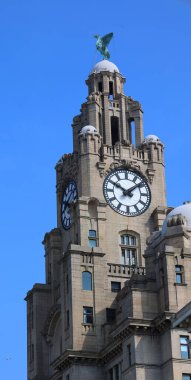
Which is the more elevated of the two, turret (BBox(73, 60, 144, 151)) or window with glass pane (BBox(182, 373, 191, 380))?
turret (BBox(73, 60, 144, 151))

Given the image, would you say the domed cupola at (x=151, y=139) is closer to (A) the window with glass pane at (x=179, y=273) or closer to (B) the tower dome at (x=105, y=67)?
(B) the tower dome at (x=105, y=67)

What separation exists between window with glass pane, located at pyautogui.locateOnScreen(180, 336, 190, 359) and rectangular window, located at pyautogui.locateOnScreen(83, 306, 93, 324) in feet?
34.6

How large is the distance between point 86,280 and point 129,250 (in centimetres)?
705

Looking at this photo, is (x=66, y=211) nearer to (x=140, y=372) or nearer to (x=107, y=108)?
(x=107, y=108)

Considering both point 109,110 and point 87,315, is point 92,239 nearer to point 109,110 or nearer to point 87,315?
point 87,315

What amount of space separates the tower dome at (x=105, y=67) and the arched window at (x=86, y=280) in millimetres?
25180

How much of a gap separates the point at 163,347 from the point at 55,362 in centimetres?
1135

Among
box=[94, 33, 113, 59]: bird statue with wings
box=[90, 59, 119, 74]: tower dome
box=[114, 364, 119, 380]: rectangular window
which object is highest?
box=[94, 33, 113, 59]: bird statue with wings

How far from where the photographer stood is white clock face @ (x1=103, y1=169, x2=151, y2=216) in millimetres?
94375

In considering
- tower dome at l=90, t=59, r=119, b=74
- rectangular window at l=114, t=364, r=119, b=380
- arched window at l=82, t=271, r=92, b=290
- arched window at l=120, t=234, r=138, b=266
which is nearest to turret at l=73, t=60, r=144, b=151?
tower dome at l=90, t=59, r=119, b=74

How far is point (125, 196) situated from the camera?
94875 mm

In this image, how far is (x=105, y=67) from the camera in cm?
10531

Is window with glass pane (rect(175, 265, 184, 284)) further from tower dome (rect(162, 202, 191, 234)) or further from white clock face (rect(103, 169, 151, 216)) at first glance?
white clock face (rect(103, 169, 151, 216))

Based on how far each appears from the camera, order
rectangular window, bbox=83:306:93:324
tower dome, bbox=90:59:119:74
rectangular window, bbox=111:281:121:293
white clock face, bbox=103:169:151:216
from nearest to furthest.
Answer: rectangular window, bbox=83:306:93:324
rectangular window, bbox=111:281:121:293
white clock face, bbox=103:169:151:216
tower dome, bbox=90:59:119:74
